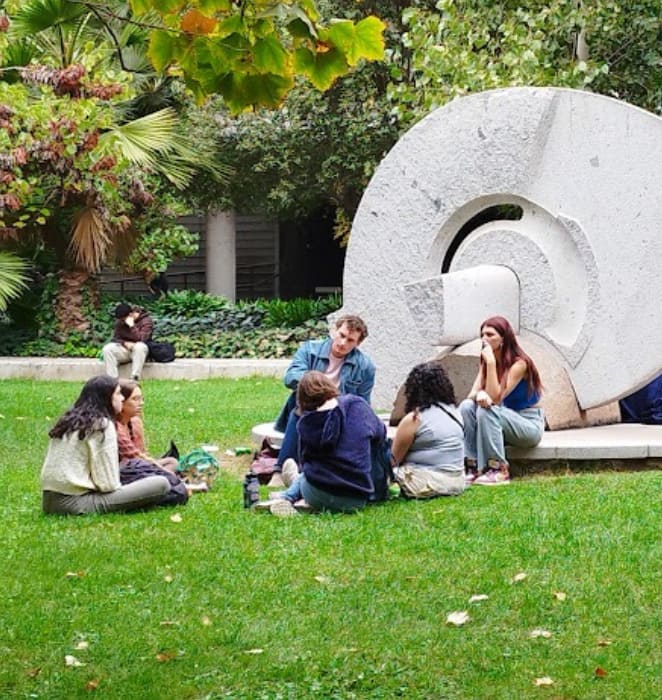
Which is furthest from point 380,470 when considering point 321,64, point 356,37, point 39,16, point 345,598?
point 39,16

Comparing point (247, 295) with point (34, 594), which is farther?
point (247, 295)

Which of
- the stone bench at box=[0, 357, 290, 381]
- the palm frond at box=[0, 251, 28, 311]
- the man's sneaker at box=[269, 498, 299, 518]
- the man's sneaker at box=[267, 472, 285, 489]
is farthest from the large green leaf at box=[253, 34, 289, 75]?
the stone bench at box=[0, 357, 290, 381]

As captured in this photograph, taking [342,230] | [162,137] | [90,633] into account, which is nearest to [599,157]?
[90,633]

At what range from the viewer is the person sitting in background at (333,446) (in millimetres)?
7609

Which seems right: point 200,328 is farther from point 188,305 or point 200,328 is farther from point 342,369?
point 342,369

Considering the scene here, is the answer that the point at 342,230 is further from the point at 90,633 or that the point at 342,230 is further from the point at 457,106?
the point at 90,633

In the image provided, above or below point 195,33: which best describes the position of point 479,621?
below

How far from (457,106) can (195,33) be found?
5.99 metres

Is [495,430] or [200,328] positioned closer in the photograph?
[495,430]

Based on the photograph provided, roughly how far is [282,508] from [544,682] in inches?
117

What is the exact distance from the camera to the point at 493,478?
8.69 metres

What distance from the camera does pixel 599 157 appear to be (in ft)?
31.5

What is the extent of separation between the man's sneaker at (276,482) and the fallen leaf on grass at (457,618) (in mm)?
2925

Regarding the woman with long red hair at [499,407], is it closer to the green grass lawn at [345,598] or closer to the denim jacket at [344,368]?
the green grass lawn at [345,598]
